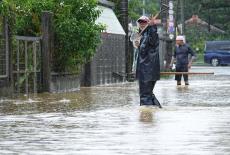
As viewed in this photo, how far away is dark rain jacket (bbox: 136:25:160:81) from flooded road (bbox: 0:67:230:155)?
0.68 meters

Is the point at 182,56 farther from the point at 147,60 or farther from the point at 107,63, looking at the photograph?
the point at 147,60

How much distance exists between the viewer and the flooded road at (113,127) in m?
10.5

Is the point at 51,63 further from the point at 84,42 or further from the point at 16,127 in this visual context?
the point at 16,127

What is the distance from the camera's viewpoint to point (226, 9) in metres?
88.6

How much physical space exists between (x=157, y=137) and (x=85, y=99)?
972 cm

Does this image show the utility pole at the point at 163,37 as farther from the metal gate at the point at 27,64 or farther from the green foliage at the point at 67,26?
the metal gate at the point at 27,64

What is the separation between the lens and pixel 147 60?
17.6 m

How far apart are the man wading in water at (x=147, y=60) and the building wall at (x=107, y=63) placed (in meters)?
12.7

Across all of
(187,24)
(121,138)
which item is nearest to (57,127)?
(121,138)

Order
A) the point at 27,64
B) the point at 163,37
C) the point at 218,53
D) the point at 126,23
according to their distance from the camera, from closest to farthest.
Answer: the point at 27,64 < the point at 126,23 < the point at 163,37 < the point at 218,53

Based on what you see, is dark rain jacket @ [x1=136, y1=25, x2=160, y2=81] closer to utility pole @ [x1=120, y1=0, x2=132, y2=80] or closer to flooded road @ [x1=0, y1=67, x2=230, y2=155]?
flooded road @ [x1=0, y1=67, x2=230, y2=155]

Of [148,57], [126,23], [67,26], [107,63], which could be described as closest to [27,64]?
[67,26]

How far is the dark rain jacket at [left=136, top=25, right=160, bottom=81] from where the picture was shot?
690 inches

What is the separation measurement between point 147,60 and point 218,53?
176 feet
